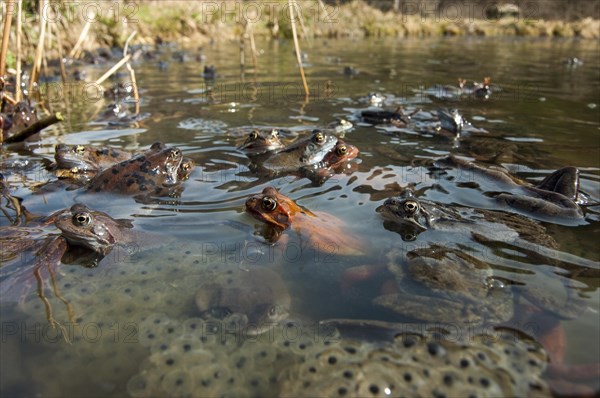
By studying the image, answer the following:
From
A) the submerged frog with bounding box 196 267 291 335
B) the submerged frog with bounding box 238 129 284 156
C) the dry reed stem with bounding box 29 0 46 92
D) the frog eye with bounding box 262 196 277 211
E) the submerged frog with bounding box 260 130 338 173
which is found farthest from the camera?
the dry reed stem with bounding box 29 0 46 92

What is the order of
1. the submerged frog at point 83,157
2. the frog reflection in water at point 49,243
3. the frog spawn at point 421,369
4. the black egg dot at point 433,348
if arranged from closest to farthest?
1. the frog spawn at point 421,369
2. the black egg dot at point 433,348
3. the frog reflection in water at point 49,243
4. the submerged frog at point 83,157

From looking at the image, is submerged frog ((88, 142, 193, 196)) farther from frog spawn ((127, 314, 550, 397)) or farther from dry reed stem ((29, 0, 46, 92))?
dry reed stem ((29, 0, 46, 92))

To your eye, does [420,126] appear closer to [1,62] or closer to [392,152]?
[392,152]

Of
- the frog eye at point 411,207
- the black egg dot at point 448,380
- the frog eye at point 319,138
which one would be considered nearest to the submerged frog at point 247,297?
the black egg dot at point 448,380

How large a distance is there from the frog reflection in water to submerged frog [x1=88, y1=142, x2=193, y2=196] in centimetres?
88

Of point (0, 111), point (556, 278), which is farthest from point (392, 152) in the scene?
point (0, 111)

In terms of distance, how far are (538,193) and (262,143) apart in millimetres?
2960

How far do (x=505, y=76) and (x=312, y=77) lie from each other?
17.3ft

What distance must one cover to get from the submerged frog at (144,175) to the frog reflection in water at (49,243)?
0.88 m

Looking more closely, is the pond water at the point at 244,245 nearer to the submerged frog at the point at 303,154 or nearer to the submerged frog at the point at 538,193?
A: the submerged frog at the point at 538,193

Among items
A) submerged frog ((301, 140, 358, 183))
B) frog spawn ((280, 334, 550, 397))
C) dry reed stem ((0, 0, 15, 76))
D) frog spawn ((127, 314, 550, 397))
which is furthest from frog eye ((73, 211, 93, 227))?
dry reed stem ((0, 0, 15, 76))

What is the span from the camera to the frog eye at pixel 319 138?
495 cm

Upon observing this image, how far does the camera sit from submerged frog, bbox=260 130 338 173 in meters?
4.97

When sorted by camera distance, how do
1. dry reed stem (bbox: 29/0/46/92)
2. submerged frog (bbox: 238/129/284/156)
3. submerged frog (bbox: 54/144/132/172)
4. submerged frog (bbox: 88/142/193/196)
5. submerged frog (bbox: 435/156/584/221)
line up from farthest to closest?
dry reed stem (bbox: 29/0/46/92) < submerged frog (bbox: 238/129/284/156) < submerged frog (bbox: 54/144/132/172) < submerged frog (bbox: 88/142/193/196) < submerged frog (bbox: 435/156/584/221)
